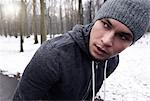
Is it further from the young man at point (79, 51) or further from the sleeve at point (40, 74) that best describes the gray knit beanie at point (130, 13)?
the sleeve at point (40, 74)

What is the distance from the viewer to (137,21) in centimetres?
195

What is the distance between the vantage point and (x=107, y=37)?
1.87 m

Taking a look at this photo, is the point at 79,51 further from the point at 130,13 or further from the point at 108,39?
the point at 130,13

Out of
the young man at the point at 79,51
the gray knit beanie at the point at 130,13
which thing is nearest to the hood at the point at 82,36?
the young man at the point at 79,51

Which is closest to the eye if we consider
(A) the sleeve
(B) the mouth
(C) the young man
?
(C) the young man

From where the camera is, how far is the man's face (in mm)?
A: 1873

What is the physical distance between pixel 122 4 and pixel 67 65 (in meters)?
0.53

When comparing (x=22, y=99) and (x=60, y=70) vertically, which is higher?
(x=60, y=70)

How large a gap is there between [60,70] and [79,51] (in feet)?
0.65

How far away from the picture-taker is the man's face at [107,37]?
1873 mm

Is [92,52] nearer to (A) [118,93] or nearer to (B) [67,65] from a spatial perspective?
(B) [67,65]

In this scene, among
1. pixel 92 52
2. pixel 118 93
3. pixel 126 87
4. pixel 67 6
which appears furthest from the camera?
pixel 67 6

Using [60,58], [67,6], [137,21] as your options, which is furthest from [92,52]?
[67,6]

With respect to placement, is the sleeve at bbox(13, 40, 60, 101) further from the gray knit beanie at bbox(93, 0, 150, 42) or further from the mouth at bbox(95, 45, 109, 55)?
the gray knit beanie at bbox(93, 0, 150, 42)
